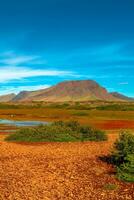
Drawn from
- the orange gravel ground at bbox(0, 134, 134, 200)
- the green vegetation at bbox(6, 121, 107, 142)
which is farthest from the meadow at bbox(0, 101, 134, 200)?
the green vegetation at bbox(6, 121, 107, 142)

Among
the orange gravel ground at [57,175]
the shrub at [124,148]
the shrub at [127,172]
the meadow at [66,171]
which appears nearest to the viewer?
the orange gravel ground at [57,175]

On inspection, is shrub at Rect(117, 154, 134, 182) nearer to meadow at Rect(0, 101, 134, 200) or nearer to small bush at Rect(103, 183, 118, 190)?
meadow at Rect(0, 101, 134, 200)

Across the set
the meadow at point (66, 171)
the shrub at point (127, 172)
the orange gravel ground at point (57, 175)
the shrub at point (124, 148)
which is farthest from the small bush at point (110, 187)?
the shrub at point (124, 148)

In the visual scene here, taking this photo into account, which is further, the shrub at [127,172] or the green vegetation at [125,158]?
the green vegetation at [125,158]

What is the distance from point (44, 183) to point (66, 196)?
84.6 inches

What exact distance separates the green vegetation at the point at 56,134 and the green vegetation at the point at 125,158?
416 inches

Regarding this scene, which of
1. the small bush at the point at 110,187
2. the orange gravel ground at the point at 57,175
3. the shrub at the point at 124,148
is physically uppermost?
the shrub at the point at 124,148

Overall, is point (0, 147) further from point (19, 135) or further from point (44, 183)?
point (44, 183)

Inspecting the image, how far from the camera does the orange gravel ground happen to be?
15417mm

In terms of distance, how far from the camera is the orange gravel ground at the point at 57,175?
15417mm

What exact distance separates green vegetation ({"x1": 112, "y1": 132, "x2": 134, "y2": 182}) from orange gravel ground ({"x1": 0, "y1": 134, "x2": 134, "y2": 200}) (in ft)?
1.53

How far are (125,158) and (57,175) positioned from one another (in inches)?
128

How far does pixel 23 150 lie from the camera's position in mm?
26828

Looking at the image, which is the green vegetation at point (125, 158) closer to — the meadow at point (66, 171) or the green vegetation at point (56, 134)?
the meadow at point (66, 171)
